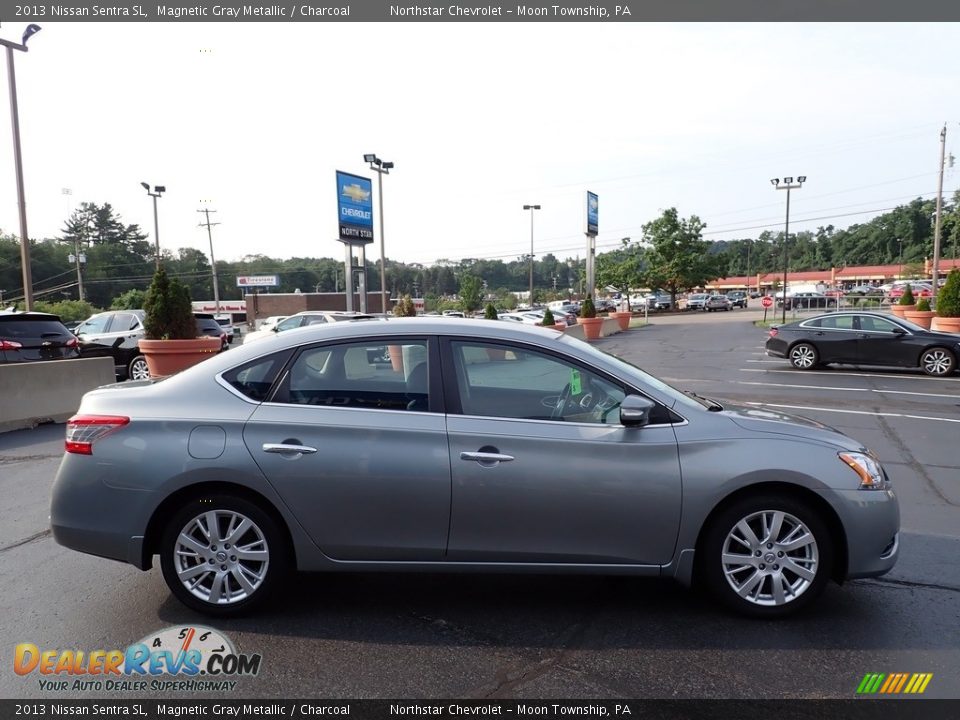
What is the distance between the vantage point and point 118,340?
16.1m

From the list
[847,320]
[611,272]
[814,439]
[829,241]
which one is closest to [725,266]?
[611,272]

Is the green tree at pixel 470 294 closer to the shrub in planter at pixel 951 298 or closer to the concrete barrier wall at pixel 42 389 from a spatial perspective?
the shrub in planter at pixel 951 298

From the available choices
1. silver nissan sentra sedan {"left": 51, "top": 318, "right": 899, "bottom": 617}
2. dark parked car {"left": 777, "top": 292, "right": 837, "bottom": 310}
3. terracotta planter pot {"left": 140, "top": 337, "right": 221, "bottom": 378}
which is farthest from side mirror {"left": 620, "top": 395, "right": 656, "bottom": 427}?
dark parked car {"left": 777, "top": 292, "right": 837, "bottom": 310}

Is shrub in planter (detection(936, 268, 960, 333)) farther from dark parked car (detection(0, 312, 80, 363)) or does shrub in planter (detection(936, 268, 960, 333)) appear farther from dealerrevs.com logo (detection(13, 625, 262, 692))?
dark parked car (detection(0, 312, 80, 363))

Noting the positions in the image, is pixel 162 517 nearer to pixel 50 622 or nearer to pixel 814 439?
pixel 50 622

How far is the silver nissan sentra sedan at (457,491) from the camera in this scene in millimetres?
3695

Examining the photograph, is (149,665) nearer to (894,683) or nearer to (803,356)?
(894,683)

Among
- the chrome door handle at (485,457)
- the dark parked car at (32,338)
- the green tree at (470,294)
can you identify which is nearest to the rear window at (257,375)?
the chrome door handle at (485,457)

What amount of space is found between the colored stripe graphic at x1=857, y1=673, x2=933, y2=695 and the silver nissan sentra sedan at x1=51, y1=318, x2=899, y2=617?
594 millimetres

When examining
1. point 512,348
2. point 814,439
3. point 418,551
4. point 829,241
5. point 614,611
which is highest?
point 829,241

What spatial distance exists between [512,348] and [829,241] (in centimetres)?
15990

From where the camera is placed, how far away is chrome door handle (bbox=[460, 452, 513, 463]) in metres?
3.69

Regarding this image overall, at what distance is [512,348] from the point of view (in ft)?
13.3

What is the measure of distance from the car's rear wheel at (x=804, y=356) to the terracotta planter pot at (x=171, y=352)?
515 inches
